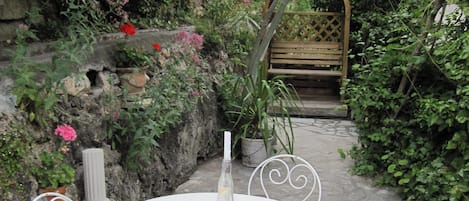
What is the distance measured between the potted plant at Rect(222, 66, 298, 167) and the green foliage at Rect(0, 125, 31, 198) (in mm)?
1894

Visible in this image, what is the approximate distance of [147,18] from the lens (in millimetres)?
3139

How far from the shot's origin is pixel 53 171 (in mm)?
1626

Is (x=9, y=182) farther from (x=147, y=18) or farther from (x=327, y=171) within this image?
(x=327, y=171)

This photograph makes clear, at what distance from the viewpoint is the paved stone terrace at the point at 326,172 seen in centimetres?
279

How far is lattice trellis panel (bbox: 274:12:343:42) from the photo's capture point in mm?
5594

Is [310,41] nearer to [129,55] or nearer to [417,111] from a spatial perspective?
[417,111]

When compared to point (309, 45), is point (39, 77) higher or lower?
lower

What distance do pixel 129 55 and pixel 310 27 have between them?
378 cm

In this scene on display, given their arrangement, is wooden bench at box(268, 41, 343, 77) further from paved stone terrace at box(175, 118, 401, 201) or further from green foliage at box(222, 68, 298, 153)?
green foliage at box(222, 68, 298, 153)

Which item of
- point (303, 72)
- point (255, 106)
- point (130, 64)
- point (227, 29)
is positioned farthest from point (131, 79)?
point (303, 72)

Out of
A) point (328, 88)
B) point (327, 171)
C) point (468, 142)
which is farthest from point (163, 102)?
point (328, 88)

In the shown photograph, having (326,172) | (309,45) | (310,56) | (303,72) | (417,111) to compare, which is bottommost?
(326,172)

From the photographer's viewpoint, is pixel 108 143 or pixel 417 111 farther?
pixel 417 111

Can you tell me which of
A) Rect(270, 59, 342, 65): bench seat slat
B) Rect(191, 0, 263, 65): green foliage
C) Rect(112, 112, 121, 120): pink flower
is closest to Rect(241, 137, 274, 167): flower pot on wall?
Rect(191, 0, 263, 65): green foliage
